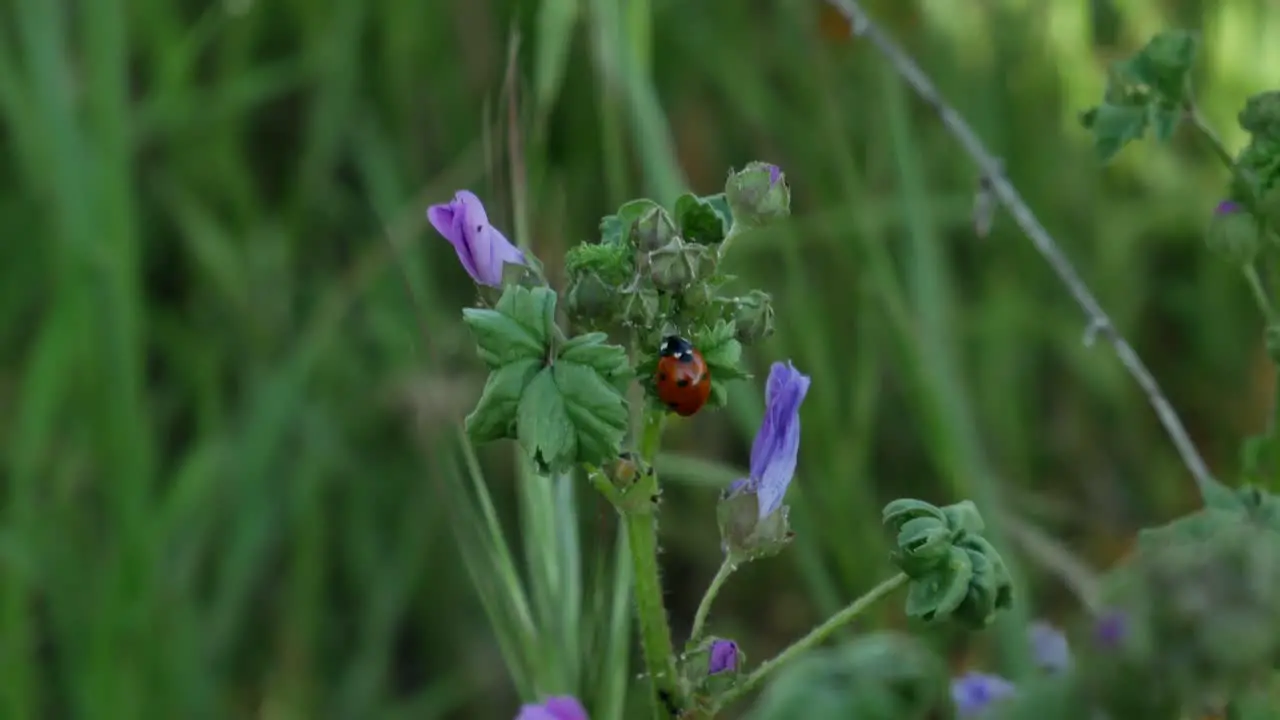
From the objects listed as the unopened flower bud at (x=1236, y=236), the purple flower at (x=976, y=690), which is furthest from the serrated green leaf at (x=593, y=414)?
the unopened flower bud at (x=1236, y=236)

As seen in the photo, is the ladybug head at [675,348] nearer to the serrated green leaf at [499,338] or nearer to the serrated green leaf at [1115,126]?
the serrated green leaf at [499,338]

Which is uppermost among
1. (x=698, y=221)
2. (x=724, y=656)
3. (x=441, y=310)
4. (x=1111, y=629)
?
(x=441, y=310)

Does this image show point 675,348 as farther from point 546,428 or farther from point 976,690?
point 976,690

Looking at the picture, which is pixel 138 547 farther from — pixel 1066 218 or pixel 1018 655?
pixel 1066 218

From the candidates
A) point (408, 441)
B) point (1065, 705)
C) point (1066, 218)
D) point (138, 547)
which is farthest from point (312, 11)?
point (1065, 705)

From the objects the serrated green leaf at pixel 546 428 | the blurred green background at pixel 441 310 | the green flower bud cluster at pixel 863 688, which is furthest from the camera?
the blurred green background at pixel 441 310

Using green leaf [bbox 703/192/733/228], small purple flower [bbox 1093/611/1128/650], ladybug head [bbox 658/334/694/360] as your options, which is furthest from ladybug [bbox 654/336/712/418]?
small purple flower [bbox 1093/611/1128/650]

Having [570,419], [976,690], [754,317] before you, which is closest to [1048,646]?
[976,690]
